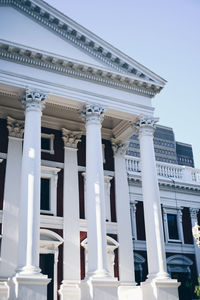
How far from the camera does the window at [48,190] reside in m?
22.5

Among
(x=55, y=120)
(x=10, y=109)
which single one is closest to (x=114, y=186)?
(x=55, y=120)

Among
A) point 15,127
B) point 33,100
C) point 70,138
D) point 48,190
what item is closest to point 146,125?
point 70,138

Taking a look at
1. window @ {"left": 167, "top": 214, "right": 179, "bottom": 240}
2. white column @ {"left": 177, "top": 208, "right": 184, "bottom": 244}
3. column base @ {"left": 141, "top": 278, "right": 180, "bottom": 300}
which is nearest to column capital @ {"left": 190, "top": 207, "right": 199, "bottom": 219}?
white column @ {"left": 177, "top": 208, "right": 184, "bottom": 244}

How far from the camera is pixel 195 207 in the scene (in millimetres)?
30672

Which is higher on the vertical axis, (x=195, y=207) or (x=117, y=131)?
(x=117, y=131)

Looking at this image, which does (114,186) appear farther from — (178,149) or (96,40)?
(178,149)

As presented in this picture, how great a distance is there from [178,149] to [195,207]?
83920mm

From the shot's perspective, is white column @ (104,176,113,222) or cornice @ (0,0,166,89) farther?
white column @ (104,176,113,222)

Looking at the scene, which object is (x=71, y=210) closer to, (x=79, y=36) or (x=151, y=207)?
(x=151, y=207)

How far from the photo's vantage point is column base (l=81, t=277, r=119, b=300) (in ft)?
56.7

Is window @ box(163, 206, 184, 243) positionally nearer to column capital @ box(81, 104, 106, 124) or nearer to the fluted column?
column capital @ box(81, 104, 106, 124)

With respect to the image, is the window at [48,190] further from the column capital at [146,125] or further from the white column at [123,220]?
the column capital at [146,125]

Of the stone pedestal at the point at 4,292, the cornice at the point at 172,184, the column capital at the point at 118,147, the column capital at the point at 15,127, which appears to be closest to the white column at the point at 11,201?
the column capital at the point at 15,127

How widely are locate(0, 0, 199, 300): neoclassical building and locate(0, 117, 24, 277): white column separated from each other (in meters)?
0.05
